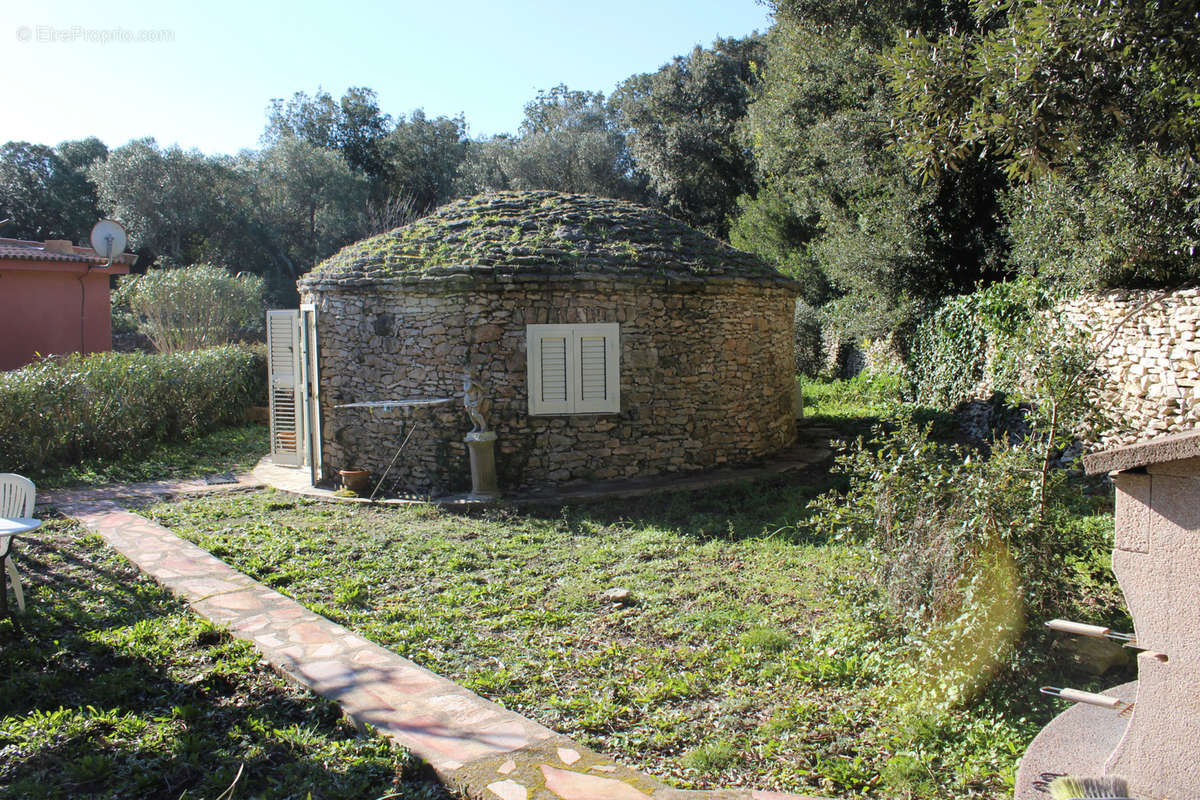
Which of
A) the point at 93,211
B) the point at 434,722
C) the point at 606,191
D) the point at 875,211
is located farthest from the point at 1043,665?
the point at 93,211

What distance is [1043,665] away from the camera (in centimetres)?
415

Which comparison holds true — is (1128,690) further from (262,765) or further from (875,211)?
(875,211)

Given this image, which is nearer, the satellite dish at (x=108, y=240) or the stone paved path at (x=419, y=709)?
the stone paved path at (x=419, y=709)

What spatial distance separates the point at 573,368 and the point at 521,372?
2.13ft

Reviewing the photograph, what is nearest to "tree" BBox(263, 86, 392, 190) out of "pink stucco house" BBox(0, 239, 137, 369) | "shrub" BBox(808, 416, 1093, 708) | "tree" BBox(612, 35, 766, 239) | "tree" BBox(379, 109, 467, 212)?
"tree" BBox(379, 109, 467, 212)

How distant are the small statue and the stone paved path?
3358mm

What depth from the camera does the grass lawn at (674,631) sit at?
3.71 m

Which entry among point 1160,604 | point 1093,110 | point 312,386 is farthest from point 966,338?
point 1160,604

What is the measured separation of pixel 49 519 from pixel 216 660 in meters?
5.28

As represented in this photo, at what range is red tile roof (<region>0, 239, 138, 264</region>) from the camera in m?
16.5

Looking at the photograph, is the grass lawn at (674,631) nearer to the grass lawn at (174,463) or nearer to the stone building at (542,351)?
the stone building at (542,351)

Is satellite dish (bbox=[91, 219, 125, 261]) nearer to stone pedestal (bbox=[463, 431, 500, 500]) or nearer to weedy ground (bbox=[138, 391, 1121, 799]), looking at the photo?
weedy ground (bbox=[138, 391, 1121, 799])

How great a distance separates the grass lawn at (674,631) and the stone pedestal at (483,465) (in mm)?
547

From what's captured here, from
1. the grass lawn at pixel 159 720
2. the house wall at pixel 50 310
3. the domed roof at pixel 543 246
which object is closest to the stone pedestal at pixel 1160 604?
the grass lawn at pixel 159 720
